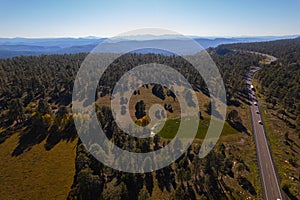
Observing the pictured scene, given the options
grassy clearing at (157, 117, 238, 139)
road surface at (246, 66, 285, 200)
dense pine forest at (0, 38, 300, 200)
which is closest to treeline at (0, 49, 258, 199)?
dense pine forest at (0, 38, 300, 200)

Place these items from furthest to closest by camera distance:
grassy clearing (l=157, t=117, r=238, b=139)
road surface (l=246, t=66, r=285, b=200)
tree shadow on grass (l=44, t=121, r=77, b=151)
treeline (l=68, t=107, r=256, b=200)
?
grassy clearing (l=157, t=117, r=238, b=139) < tree shadow on grass (l=44, t=121, r=77, b=151) < road surface (l=246, t=66, r=285, b=200) < treeline (l=68, t=107, r=256, b=200)

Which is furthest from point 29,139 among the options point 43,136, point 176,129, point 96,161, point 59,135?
point 176,129

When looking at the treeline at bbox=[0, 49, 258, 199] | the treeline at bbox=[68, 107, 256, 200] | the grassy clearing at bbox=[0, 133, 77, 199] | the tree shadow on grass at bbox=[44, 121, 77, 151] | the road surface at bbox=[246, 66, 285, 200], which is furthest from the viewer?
the tree shadow on grass at bbox=[44, 121, 77, 151]

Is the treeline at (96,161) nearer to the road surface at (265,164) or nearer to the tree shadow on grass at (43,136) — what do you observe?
the tree shadow on grass at (43,136)

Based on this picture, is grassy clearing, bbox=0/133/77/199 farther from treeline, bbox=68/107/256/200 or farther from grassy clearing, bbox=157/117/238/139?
grassy clearing, bbox=157/117/238/139

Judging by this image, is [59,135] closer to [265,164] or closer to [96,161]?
[96,161]

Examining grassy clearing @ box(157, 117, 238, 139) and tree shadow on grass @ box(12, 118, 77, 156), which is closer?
tree shadow on grass @ box(12, 118, 77, 156)

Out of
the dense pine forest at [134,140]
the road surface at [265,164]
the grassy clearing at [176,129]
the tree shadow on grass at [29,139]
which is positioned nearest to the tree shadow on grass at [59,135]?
the dense pine forest at [134,140]

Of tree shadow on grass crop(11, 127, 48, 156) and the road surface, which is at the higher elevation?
tree shadow on grass crop(11, 127, 48, 156)

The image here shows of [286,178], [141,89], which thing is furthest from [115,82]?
[286,178]
